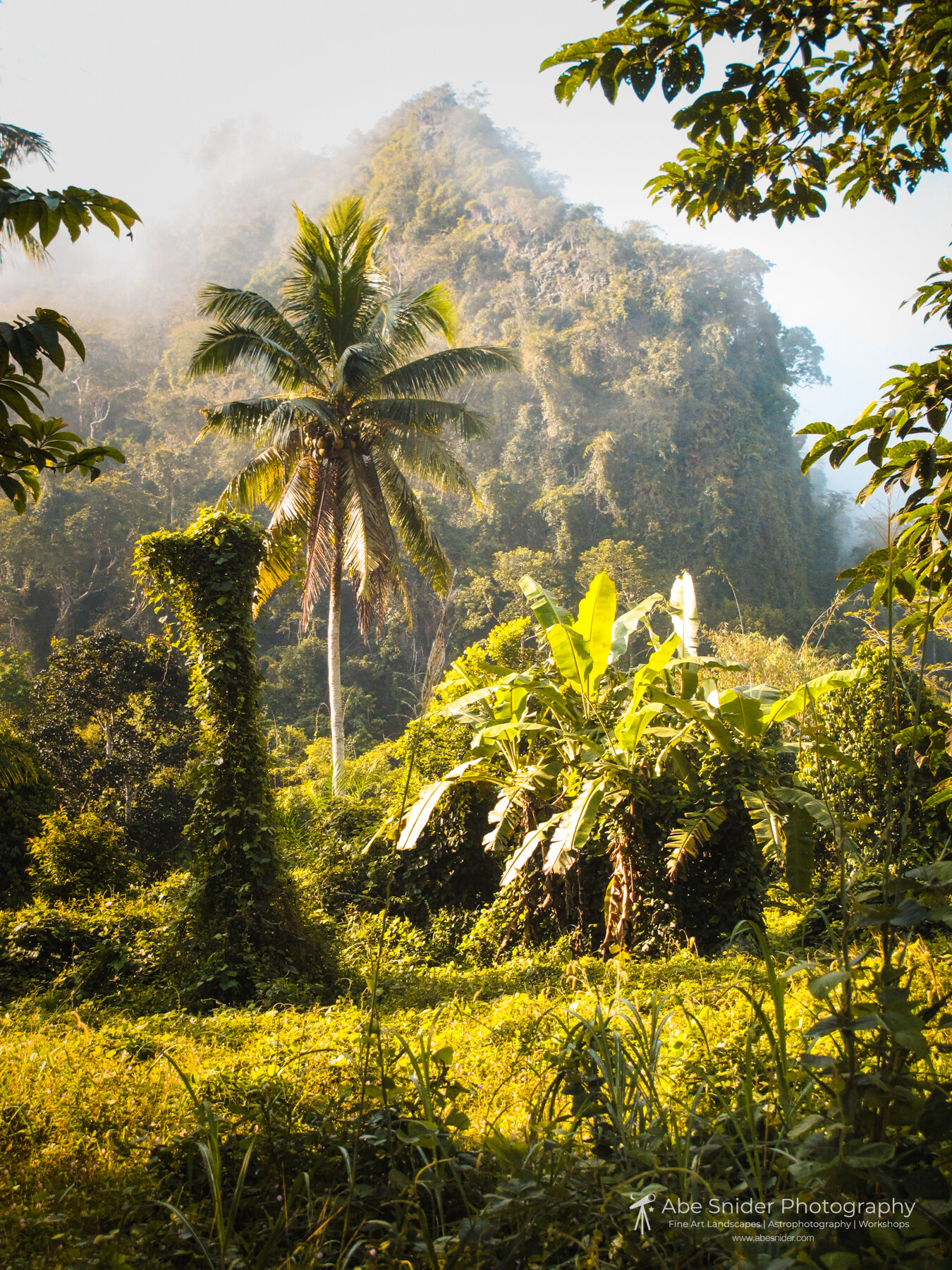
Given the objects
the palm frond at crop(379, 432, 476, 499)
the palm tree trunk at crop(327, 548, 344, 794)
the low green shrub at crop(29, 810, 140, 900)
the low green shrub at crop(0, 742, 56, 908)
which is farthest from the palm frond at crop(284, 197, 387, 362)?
the low green shrub at crop(29, 810, 140, 900)

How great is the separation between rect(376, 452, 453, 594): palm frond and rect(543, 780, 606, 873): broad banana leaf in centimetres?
610

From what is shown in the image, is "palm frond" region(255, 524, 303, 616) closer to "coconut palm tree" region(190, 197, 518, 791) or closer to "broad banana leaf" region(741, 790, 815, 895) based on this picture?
"coconut palm tree" region(190, 197, 518, 791)

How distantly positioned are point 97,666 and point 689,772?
761 centimetres

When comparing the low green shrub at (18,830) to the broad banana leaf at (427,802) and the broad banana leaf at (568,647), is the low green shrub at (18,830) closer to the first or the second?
the broad banana leaf at (427,802)

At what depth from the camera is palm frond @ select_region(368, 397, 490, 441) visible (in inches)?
396

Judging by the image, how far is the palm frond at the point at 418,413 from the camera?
10.1 meters

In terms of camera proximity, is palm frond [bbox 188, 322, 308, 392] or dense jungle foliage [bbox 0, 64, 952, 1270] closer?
dense jungle foliage [bbox 0, 64, 952, 1270]

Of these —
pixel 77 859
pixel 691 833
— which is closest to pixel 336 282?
pixel 77 859

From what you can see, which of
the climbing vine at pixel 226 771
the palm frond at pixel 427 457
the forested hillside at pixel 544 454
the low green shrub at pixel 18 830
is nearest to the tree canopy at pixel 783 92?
the climbing vine at pixel 226 771

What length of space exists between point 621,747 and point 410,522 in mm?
6522

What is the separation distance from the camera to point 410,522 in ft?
34.4

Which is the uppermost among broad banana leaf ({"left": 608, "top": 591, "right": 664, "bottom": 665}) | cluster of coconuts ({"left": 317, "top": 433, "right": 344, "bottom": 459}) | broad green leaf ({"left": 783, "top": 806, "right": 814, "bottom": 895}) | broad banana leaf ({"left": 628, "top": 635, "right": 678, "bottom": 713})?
cluster of coconuts ({"left": 317, "top": 433, "right": 344, "bottom": 459})

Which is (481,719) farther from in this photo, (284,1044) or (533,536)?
(533,536)

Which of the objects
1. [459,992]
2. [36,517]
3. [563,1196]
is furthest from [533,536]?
[563,1196]
